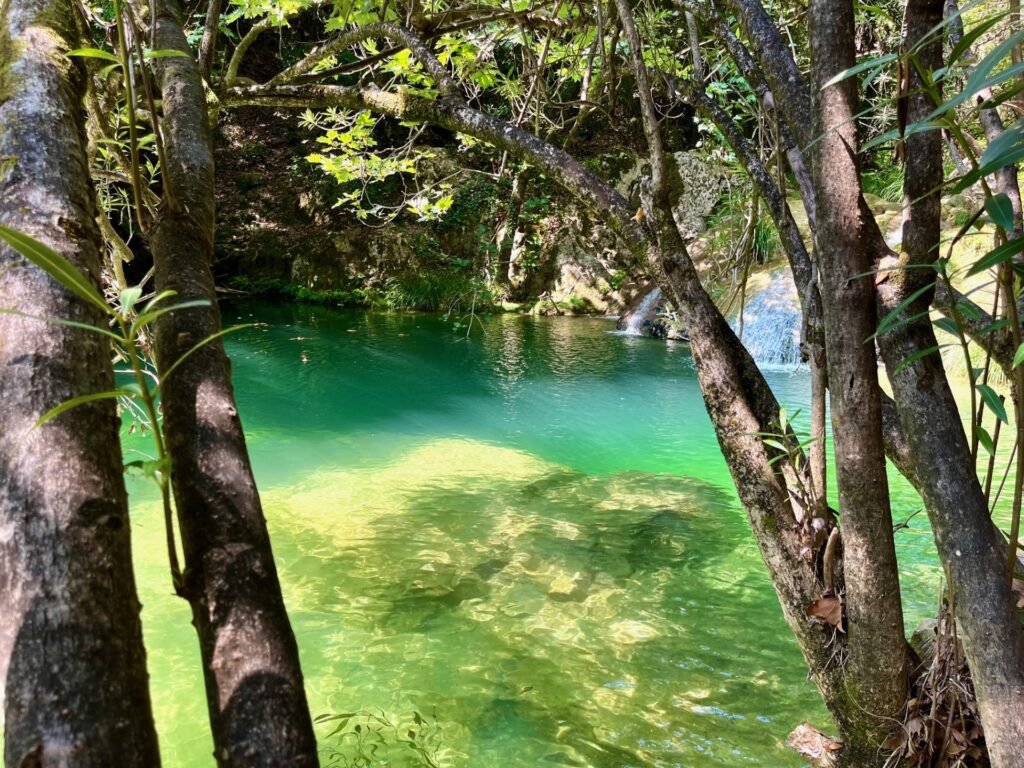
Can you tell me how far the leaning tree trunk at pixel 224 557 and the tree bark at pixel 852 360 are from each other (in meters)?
1.12

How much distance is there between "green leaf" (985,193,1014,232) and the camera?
781 millimetres

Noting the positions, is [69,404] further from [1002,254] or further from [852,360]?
[852,360]

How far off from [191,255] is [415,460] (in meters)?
4.56

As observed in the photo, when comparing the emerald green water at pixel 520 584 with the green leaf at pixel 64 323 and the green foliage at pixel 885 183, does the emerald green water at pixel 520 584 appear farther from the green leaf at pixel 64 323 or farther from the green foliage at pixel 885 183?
the green foliage at pixel 885 183

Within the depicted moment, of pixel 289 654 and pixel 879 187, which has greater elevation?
pixel 879 187

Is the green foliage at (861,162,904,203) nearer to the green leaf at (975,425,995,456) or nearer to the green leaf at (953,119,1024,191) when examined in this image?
the green leaf at (975,425,995,456)

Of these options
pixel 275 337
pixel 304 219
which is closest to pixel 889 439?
pixel 275 337

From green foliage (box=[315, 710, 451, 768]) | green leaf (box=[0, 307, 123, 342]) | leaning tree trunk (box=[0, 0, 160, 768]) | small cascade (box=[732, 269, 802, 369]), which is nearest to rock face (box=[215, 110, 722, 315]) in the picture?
small cascade (box=[732, 269, 802, 369])

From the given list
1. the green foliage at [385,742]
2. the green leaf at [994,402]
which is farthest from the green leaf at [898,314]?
the green foliage at [385,742]

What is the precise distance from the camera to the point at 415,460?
5582mm

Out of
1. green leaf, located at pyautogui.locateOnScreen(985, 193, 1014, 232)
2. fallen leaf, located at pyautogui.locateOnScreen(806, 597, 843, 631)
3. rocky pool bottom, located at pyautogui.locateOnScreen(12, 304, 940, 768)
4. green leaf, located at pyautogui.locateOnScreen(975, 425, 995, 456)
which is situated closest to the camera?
green leaf, located at pyautogui.locateOnScreen(985, 193, 1014, 232)

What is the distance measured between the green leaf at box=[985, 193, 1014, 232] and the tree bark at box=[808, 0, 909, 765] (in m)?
0.49

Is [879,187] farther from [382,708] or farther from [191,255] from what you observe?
[191,255]

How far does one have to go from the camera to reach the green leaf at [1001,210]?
2.56ft
